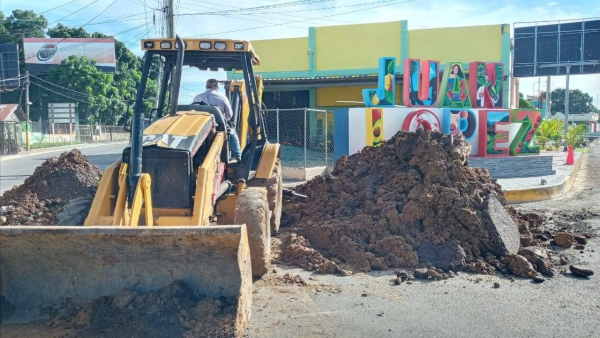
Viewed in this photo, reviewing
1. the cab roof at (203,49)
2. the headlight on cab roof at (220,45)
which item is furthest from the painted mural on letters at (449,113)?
the headlight on cab roof at (220,45)

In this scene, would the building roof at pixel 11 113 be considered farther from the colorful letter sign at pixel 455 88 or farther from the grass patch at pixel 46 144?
the colorful letter sign at pixel 455 88

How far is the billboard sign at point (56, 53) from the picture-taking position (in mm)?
46875

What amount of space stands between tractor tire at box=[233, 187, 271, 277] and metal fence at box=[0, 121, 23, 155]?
3109cm

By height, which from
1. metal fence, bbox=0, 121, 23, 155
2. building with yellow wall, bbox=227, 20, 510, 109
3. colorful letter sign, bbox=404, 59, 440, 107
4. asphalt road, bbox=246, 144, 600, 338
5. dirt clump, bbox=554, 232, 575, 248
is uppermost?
building with yellow wall, bbox=227, 20, 510, 109

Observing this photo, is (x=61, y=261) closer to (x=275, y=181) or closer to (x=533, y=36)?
(x=275, y=181)

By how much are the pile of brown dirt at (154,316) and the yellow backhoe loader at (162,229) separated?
0.10m

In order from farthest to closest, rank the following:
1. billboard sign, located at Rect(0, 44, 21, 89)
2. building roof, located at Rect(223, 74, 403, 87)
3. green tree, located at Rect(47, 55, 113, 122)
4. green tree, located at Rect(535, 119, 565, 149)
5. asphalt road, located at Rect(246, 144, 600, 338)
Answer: green tree, located at Rect(47, 55, 113, 122)
billboard sign, located at Rect(0, 44, 21, 89)
green tree, located at Rect(535, 119, 565, 149)
building roof, located at Rect(223, 74, 403, 87)
asphalt road, located at Rect(246, 144, 600, 338)

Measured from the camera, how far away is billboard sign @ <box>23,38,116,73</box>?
1845 inches

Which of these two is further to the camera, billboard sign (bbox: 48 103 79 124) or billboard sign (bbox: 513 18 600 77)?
billboard sign (bbox: 48 103 79 124)

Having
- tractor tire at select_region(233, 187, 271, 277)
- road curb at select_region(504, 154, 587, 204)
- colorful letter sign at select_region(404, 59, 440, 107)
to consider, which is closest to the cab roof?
tractor tire at select_region(233, 187, 271, 277)

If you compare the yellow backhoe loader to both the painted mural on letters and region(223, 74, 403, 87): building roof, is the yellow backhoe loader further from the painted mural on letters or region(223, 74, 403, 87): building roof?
region(223, 74, 403, 87): building roof

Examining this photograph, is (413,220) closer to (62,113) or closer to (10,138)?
(10,138)

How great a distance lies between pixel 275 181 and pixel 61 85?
139 feet

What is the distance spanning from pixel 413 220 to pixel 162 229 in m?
3.96
